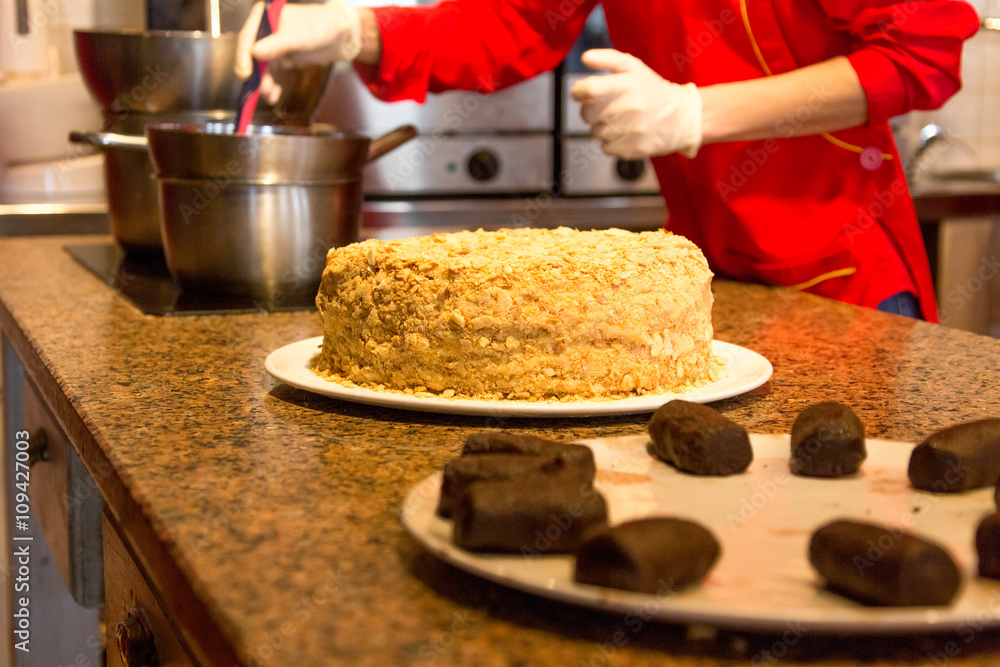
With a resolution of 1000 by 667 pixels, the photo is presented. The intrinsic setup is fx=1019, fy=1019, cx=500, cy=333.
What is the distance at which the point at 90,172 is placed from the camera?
2.86 meters

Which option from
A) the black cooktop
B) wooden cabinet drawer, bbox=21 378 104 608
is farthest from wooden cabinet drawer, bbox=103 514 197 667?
the black cooktop

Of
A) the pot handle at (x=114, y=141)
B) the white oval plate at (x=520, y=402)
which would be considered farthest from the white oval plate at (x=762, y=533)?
the pot handle at (x=114, y=141)

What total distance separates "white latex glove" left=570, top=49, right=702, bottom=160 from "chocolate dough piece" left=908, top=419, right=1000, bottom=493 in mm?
995

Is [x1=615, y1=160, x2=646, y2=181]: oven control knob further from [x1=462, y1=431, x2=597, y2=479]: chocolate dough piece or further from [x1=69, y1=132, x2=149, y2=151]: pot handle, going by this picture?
[x1=462, y1=431, x2=597, y2=479]: chocolate dough piece

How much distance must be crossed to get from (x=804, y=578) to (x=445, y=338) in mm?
441

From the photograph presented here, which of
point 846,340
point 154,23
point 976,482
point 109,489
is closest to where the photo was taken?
point 976,482

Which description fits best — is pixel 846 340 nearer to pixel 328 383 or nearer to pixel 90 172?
pixel 328 383

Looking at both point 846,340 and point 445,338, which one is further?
point 846,340

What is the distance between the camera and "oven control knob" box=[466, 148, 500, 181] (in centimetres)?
301

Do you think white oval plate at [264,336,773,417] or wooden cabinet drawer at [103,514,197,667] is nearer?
wooden cabinet drawer at [103,514,197,667]

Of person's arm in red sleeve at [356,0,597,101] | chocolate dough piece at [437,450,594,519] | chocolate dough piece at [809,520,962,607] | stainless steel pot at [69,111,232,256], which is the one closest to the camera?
chocolate dough piece at [809,520,962,607]

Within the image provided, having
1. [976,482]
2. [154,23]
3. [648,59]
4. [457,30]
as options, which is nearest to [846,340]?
[976,482]

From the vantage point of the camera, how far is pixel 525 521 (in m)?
0.51

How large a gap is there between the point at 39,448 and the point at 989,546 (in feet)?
4.03
